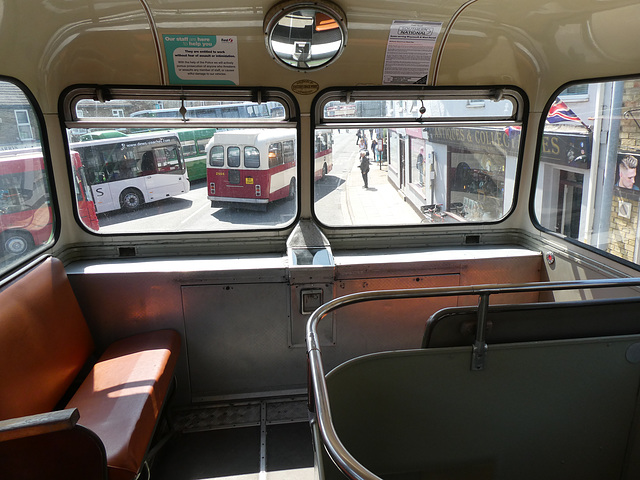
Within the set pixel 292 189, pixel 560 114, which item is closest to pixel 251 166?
pixel 292 189

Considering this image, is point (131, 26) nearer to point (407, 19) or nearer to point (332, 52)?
point (332, 52)

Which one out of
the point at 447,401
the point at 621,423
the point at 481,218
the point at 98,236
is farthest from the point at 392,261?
the point at 98,236

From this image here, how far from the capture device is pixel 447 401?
1.93m

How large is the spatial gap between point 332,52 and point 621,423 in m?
2.52

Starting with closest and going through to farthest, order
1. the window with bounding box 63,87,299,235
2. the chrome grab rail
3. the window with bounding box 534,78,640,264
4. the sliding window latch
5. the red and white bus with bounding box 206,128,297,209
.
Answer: the chrome grab rail < the sliding window latch < the window with bounding box 534,78,640,264 < the window with bounding box 63,87,299,235 < the red and white bus with bounding box 206,128,297,209

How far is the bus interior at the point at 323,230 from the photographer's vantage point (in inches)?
76.9

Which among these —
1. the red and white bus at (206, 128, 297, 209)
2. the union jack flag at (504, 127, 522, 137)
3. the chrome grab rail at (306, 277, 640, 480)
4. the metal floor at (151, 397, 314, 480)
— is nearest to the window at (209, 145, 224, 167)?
the red and white bus at (206, 128, 297, 209)

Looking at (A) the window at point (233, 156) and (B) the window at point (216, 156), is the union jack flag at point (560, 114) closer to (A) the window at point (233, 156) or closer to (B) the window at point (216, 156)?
(A) the window at point (233, 156)

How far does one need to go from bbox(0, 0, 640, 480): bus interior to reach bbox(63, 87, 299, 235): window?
0.05 ft

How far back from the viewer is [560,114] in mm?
3236

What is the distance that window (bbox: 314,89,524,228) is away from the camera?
3305mm

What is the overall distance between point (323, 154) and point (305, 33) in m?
0.86

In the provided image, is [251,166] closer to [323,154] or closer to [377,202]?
[323,154]

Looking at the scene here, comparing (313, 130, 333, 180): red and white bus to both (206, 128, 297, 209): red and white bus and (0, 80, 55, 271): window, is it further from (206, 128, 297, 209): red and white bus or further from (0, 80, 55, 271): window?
(0, 80, 55, 271): window
